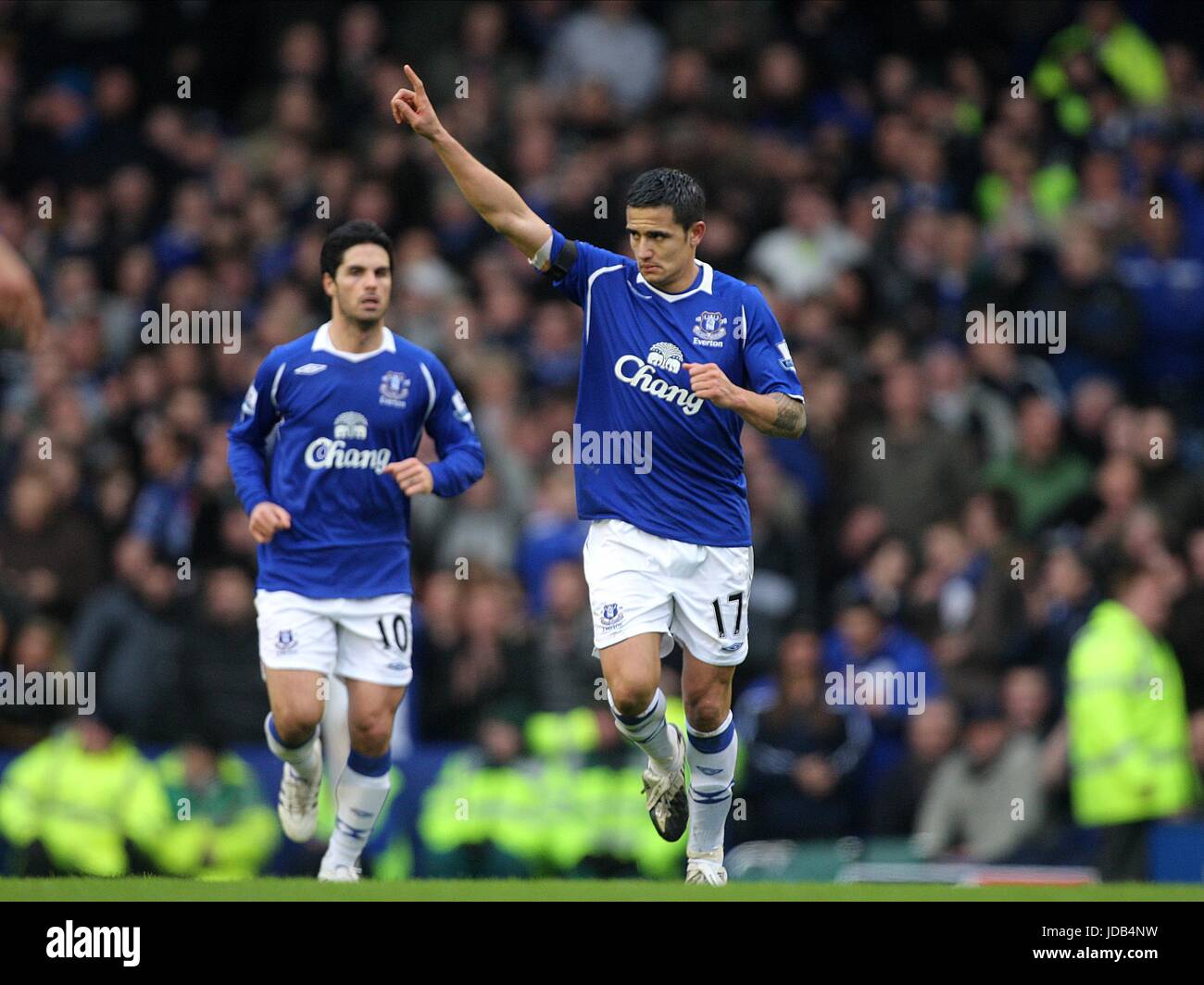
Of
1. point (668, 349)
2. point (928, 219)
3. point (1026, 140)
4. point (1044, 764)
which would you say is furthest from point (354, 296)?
point (1026, 140)

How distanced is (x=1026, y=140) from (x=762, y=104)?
2271 millimetres

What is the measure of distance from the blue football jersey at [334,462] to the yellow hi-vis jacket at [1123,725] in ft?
17.4

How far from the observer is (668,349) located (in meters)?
10.1

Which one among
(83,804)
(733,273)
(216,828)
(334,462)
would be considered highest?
(733,273)

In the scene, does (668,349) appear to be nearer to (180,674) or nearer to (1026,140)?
(180,674)

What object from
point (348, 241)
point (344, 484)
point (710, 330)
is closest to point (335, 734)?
point (344, 484)

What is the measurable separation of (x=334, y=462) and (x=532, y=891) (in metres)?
2.40

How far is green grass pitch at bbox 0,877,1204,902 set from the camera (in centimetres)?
910

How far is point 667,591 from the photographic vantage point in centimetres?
1012

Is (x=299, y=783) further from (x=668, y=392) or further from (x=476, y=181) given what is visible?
(x=476, y=181)

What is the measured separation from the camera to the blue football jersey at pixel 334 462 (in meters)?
10.8

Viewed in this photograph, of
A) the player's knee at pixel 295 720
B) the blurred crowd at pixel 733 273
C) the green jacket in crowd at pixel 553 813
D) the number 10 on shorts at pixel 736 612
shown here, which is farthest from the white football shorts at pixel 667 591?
the blurred crowd at pixel 733 273

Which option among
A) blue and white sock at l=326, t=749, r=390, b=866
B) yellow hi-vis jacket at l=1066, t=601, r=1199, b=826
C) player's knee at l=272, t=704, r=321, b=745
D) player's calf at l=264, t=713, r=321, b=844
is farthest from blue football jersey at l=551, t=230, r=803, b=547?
yellow hi-vis jacket at l=1066, t=601, r=1199, b=826

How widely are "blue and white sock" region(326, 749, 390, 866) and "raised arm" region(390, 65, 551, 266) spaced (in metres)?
2.71
